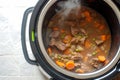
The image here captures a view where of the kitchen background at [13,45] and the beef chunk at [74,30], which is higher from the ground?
the beef chunk at [74,30]

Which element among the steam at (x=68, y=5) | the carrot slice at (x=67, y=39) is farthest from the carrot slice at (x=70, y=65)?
the steam at (x=68, y=5)

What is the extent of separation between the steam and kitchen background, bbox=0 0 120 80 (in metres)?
0.19

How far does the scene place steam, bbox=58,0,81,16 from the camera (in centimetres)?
126

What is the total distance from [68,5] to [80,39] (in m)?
0.17

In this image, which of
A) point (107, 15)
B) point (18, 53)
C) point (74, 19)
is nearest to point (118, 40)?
point (107, 15)

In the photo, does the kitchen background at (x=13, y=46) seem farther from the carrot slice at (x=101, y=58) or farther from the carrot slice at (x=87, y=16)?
the carrot slice at (x=87, y=16)

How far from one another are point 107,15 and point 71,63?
0.95 feet

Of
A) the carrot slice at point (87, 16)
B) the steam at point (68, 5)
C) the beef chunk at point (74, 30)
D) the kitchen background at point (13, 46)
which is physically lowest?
the kitchen background at point (13, 46)

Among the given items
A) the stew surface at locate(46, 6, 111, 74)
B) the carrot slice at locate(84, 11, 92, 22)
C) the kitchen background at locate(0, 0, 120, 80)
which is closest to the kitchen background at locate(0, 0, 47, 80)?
the kitchen background at locate(0, 0, 120, 80)

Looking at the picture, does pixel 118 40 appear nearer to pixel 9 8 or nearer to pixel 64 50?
pixel 64 50

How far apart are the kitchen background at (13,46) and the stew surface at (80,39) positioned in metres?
0.14

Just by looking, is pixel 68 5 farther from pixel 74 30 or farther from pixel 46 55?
pixel 46 55

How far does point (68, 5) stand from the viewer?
1.29 meters

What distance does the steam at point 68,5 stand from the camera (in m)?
1.26
